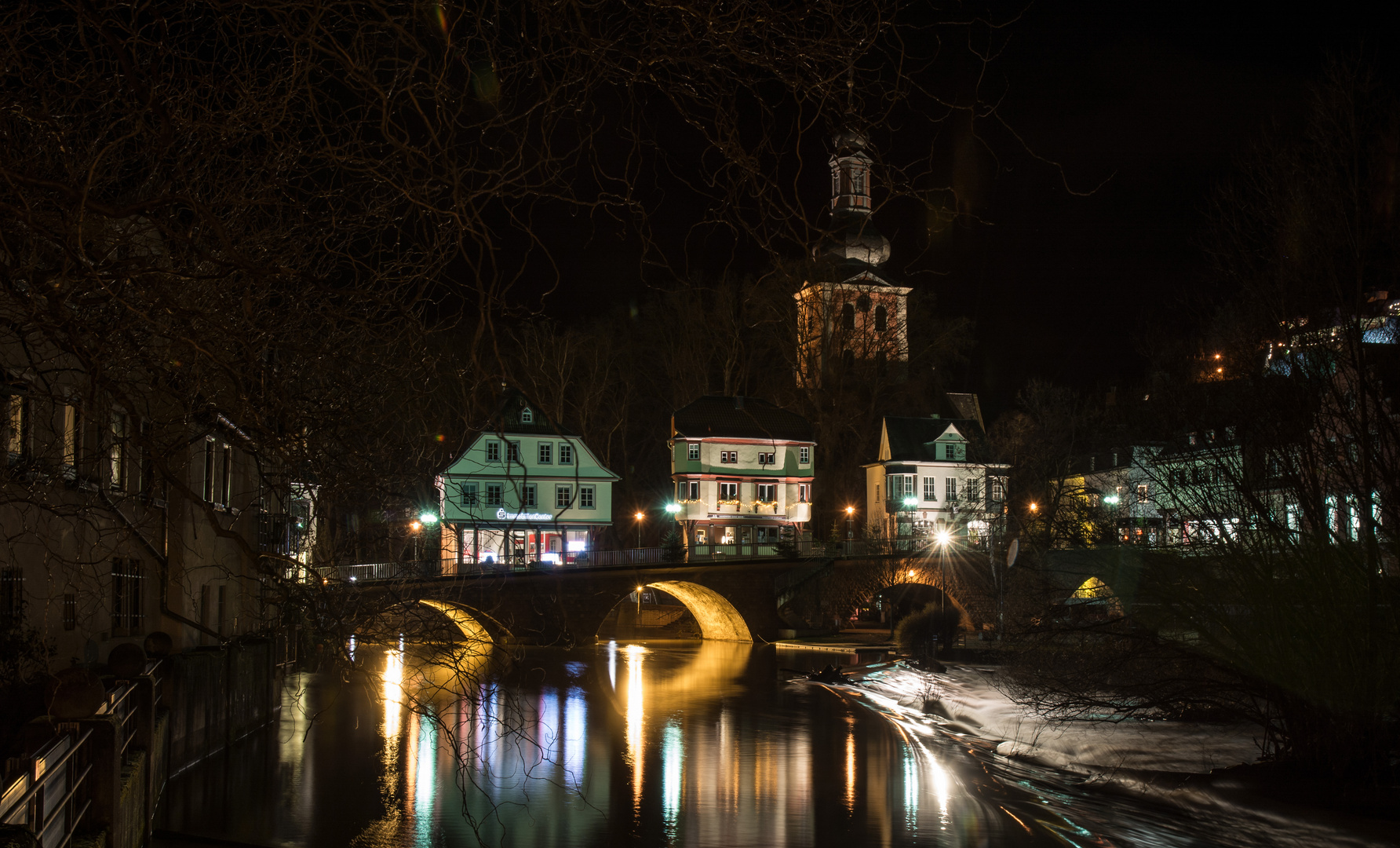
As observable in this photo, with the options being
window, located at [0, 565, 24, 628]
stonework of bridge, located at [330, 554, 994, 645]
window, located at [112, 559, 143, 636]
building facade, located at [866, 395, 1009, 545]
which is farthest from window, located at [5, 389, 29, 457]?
building facade, located at [866, 395, 1009, 545]

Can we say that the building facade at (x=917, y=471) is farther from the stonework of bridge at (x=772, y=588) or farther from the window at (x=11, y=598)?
the window at (x=11, y=598)

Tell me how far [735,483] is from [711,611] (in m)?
8.98

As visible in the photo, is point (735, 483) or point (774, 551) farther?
point (735, 483)

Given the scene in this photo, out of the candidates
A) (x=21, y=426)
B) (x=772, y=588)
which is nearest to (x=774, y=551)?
(x=772, y=588)

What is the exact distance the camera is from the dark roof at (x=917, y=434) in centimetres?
6156

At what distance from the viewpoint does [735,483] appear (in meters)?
58.4

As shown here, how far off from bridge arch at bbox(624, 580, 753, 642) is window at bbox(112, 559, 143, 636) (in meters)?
29.3

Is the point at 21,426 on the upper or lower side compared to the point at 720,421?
lower

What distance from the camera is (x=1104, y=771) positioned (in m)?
21.2

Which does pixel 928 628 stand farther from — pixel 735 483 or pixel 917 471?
pixel 917 471

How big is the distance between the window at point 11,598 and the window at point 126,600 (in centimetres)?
273

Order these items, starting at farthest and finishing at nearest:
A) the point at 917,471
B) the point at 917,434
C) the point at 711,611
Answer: the point at 917,434, the point at 917,471, the point at 711,611

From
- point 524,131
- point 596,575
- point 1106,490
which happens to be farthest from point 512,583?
point 524,131

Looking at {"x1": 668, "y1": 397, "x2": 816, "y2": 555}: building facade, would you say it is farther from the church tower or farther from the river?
the church tower
